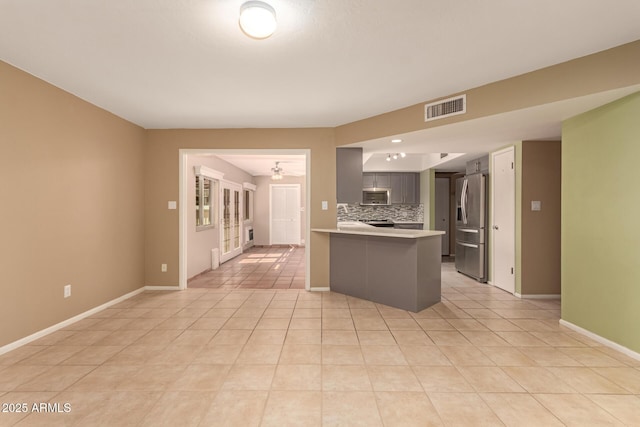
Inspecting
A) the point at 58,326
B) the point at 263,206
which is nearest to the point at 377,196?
the point at 263,206

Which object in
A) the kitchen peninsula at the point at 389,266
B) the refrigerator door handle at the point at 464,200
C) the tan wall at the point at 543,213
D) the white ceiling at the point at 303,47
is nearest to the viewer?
the white ceiling at the point at 303,47

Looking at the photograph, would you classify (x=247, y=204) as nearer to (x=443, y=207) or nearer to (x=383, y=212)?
(x=383, y=212)

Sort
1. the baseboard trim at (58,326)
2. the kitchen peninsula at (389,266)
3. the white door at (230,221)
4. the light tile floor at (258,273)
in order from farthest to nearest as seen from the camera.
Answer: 1. the white door at (230,221)
2. the light tile floor at (258,273)
3. the kitchen peninsula at (389,266)
4. the baseboard trim at (58,326)

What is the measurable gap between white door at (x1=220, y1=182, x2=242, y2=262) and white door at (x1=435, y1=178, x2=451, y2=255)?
18.0 feet

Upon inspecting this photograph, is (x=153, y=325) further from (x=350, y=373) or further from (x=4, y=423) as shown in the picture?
(x=350, y=373)

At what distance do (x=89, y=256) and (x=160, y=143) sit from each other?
76.9 inches

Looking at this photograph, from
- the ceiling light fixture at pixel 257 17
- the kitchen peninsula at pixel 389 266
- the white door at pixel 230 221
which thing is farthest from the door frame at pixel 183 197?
the ceiling light fixture at pixel 257 17

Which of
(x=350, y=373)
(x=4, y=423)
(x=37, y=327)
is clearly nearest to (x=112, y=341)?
(x=37, y=327)

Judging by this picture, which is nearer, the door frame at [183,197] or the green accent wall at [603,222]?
the green accent wall at [603,222]

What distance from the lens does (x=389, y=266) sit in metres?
3.81

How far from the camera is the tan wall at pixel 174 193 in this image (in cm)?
451

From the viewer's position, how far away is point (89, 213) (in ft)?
11.4

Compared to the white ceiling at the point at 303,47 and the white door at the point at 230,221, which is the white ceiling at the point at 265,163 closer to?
the white door at the point at 230,221

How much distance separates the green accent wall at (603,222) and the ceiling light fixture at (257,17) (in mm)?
2987
